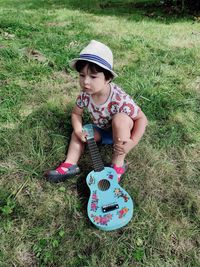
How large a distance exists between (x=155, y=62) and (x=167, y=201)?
243cm

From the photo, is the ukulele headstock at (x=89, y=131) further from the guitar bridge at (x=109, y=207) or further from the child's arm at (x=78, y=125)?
the guitar bridge at (x=109, y=207)

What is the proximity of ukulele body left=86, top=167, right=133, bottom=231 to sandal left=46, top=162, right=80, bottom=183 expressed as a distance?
17 cm

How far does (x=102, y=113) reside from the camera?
2.71 meters

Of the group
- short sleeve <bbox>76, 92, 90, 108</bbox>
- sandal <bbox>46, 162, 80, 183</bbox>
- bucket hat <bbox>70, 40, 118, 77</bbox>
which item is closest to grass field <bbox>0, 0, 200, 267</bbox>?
sandal <bbox>46, 162, 80, 183</bbox>

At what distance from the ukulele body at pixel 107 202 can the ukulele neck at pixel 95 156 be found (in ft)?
0.13

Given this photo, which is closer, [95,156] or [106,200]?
[106,200]

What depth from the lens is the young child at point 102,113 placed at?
2.41 meters

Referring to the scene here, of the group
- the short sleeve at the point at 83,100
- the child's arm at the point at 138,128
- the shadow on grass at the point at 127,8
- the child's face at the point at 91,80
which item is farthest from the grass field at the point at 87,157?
the shadow on grass at the point at 127,8

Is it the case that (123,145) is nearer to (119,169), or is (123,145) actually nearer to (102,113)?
(119,169)

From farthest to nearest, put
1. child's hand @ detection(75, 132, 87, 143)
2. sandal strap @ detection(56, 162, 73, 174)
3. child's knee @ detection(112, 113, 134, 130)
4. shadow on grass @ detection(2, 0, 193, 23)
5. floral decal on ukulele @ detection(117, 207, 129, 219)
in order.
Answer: shadow on grass @ detection(2, 0, 193, 23) → child's hand @ detection(75, 132, 87, 143) → sandal strap @ detection(56, 162, 73, 174) → child's knee @ detection(112, 113, 134, 130) → floral decal on ukulele @ detection(117, 207, 129, 219)

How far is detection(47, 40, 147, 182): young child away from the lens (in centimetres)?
241

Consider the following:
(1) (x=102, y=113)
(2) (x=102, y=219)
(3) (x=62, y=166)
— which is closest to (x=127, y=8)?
(1) (x=102, y=113)

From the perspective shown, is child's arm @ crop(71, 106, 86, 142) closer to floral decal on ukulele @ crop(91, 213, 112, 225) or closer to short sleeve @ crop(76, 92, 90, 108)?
short sleeve @ crop(76, 92, 90, 108)

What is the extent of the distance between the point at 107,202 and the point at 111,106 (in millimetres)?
767
